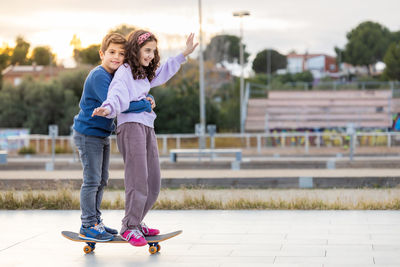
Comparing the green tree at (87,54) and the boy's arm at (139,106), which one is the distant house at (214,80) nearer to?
the green tree at (87,54)

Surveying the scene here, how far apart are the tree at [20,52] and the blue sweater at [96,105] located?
87503 mm

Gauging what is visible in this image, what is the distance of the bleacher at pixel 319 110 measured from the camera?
3756 cm

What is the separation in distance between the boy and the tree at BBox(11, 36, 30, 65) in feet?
287

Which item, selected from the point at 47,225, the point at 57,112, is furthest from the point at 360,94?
the point at 47,225

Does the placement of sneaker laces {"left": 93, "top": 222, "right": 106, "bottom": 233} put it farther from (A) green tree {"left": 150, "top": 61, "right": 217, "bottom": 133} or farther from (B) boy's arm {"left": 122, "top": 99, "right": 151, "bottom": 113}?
(A) green tree {"left": 150, "top": 61, "right": 217, "bottom": 133}

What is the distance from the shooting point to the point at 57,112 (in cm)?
4078

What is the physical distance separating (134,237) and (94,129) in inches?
35.3

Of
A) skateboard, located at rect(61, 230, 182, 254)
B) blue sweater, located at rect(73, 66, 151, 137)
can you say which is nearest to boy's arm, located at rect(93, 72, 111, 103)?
blue sweater, located at rect(73, 66, 151, 137)

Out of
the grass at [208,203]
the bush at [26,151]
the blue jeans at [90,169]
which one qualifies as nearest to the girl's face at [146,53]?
the blue jeans at [90,169]

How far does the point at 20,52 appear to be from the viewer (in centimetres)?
9300

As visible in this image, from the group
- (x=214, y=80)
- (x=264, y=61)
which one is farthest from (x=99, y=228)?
(x=264, y=61)

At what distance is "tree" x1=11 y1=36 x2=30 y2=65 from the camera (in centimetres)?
9150

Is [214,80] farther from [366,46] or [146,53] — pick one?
[146,53]

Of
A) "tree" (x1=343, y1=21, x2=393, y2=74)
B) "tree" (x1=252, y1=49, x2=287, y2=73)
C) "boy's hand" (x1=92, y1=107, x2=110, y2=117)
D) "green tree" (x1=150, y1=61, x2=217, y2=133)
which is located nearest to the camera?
"boy's hand" (x1=92, y1=107, x2=110, y2=117)
